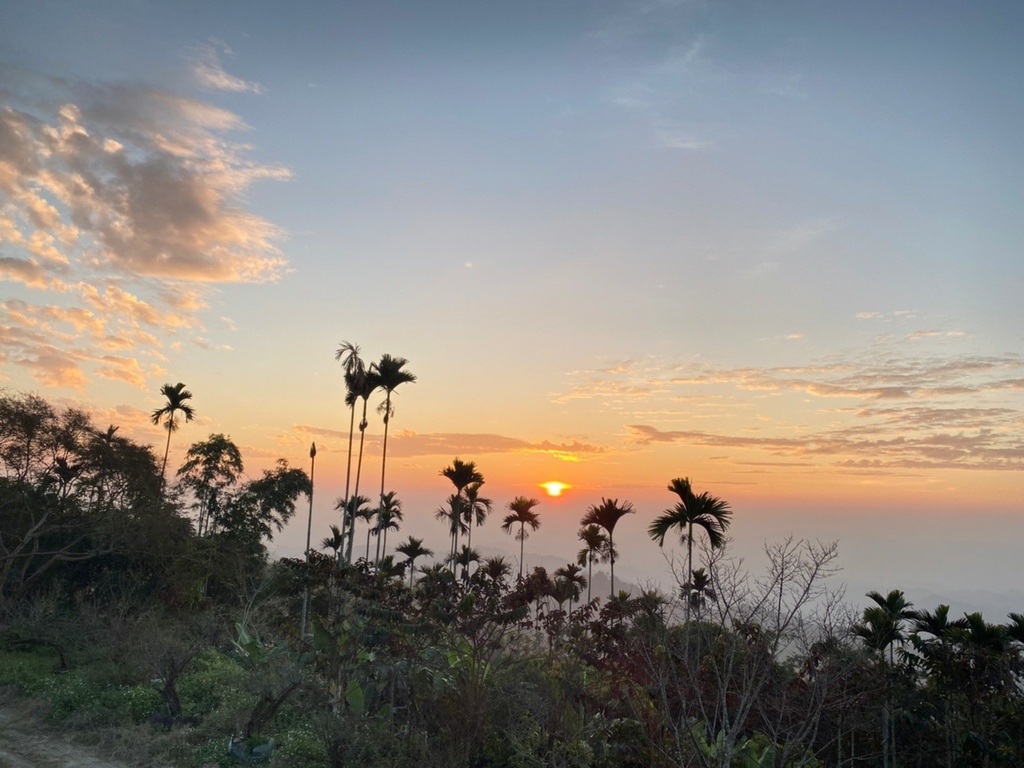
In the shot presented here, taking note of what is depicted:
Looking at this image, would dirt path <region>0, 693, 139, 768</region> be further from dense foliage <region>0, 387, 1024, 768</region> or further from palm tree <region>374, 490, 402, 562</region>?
palm tree <region>374, 490, 402, 562</region>

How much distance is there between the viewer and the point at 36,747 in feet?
61.5

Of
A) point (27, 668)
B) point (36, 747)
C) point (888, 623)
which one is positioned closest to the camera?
point (36, 747)

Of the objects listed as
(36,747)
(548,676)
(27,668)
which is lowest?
(36,747)

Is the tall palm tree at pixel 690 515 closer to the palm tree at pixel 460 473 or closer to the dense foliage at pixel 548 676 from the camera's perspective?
the dense foliage at pixel 548 676

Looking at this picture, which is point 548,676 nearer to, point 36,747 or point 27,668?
point 36,747

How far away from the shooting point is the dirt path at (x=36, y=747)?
17594mm

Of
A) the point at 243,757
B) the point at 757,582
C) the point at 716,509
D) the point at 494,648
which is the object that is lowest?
the point at 243,757

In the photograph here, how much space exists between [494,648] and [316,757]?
18.7ft

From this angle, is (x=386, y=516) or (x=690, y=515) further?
(x=386, y=516)

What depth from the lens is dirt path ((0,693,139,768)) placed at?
1759cm

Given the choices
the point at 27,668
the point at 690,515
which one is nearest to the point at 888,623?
the point at 690,515

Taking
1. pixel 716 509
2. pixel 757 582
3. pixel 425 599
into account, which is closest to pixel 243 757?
pixel 425 599

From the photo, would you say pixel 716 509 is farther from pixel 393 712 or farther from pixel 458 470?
pixel 458 470

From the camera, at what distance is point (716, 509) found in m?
24.0
